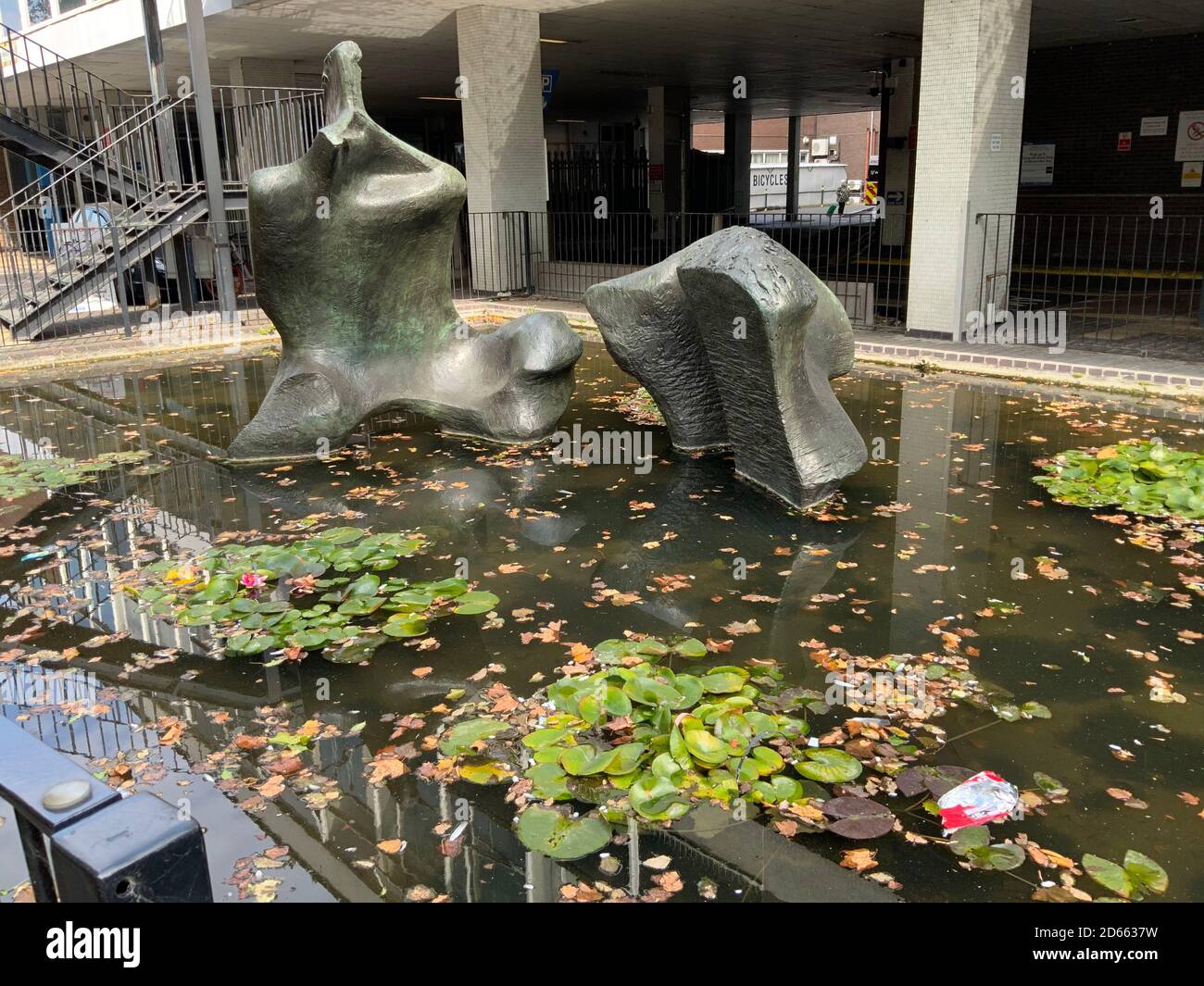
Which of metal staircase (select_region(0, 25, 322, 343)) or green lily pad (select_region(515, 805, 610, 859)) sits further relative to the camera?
metal staircase (select_region(0, 25, 322, 343))

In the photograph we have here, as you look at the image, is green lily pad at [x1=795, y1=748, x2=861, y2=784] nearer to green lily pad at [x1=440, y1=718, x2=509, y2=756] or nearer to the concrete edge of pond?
the concrete edge of pond

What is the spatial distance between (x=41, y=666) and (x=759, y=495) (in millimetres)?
4172

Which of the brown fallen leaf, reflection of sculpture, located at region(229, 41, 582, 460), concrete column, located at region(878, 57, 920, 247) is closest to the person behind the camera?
the brown fallen leaf

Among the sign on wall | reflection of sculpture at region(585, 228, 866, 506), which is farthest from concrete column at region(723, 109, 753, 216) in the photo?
reflection of sculpture at region(585, 228, 866, 506)

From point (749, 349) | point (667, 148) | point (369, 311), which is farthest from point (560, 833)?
point (667, 148)

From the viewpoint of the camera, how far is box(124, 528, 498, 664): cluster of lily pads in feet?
14.6

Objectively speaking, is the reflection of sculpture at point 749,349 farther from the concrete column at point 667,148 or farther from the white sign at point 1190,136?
the concrete column at point 667,148

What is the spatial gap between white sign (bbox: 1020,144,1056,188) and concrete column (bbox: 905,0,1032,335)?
8.47m

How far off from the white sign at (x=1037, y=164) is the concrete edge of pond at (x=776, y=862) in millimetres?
18714

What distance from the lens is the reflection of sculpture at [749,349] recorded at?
5.89 metres

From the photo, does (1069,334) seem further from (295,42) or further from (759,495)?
(295,42)

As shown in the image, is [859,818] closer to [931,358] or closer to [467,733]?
[467,733]

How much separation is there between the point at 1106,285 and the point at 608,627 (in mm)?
15257
